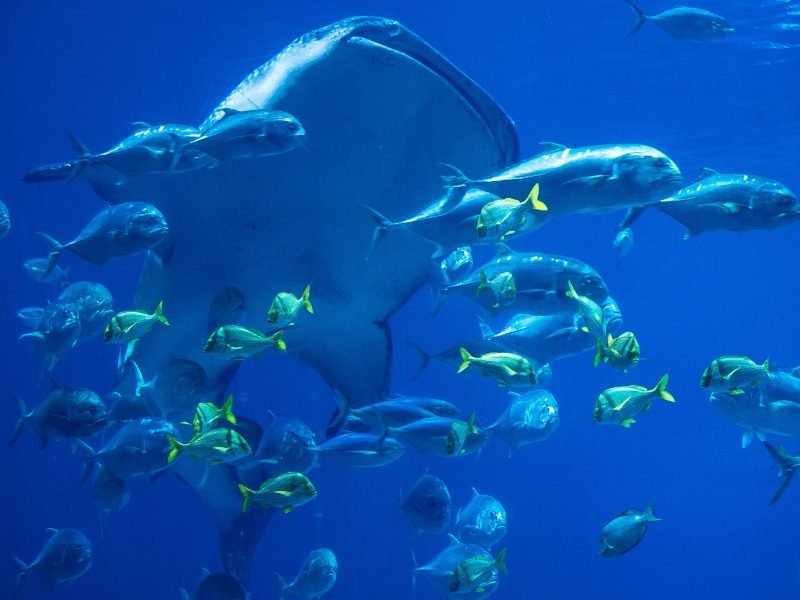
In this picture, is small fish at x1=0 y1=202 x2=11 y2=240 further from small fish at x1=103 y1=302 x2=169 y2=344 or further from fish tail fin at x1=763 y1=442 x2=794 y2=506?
fish tail fin at x1=763 y1=442 x2=794 y2=506

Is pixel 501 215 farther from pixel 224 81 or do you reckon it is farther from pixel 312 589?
pixel 224 81

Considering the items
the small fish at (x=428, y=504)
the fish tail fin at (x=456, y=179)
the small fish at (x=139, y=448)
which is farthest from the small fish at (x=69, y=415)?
the fish tail fin at (x=456, y=179)

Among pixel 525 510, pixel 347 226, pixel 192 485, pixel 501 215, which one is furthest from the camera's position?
pixel 525 510

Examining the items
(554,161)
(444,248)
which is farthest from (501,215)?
(444,248)

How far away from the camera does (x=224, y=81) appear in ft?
53.3

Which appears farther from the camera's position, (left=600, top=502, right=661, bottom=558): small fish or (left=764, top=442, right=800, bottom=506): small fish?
(left=764, top=442, right=800, bottom=506): small fish

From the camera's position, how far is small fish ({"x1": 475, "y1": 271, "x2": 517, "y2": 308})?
3898mm

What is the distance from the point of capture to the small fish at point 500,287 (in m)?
3.90

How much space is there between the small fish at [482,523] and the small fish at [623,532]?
1.81 metres

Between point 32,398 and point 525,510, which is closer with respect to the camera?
point 32,398

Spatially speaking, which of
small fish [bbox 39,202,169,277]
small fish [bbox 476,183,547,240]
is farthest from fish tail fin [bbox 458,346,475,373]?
small fish [bbox 39,202,169,277]

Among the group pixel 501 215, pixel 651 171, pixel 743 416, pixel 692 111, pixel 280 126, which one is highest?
pixel 280 126

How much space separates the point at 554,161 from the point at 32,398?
1904 cm

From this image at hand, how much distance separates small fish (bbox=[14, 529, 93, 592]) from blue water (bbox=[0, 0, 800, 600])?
196 cm
